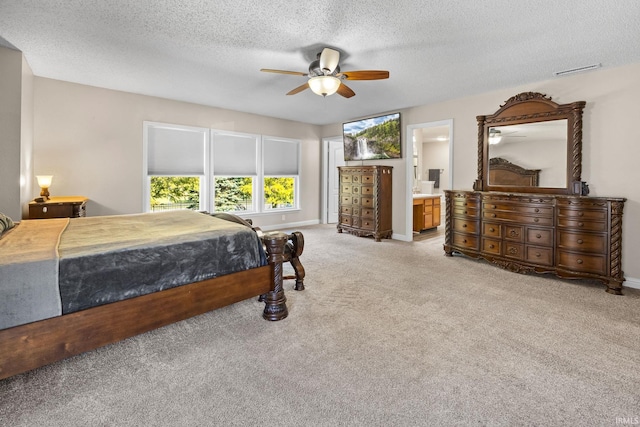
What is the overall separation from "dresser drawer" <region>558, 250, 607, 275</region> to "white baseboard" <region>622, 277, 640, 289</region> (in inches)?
21.5

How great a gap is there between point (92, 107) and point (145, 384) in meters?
4.69

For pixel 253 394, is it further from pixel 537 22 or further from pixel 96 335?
pixel 537 22

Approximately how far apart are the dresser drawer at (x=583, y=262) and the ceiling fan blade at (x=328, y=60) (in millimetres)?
3446

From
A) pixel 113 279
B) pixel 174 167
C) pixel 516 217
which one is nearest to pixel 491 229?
pixel 516 217

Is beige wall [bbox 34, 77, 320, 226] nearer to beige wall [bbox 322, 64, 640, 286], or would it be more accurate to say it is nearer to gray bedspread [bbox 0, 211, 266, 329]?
gray bedspread [bbox 0, 211, 266, 329]

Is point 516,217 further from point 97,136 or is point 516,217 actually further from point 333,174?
point 97,136

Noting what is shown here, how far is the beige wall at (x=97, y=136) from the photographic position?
457 cm

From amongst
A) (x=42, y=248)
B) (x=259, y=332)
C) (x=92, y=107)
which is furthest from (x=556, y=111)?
(x=92, y=107)

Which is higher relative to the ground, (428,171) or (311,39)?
(311,39)

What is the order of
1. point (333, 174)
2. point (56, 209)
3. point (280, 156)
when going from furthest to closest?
1. point (333, 174)
2. point (280, 156)
3. point (56, 209)

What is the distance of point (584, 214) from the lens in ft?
12.0

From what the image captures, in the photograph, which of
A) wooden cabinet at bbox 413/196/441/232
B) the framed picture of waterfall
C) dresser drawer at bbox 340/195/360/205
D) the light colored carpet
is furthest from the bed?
wooden cabinet at bbox 413/196/441/232

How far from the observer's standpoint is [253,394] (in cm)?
178

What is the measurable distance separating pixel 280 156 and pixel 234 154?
120cm
